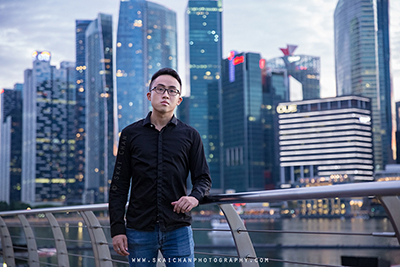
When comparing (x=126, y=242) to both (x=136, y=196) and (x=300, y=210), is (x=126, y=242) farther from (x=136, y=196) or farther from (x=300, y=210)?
(x=300, y=210)

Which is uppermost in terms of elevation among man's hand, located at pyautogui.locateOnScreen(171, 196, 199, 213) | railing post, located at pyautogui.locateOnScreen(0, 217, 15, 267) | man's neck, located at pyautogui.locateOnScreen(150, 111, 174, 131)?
man's neck, located at pyautogui.locateOnScreen(150, 111, 174, 131)

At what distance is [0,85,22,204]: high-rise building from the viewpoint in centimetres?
16112

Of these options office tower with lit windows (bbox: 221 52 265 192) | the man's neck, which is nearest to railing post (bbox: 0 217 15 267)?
the man's neck

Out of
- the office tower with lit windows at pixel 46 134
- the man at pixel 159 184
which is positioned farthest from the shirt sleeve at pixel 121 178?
the office tower with lit windows at pixel 46 134

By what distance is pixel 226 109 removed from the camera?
153 m

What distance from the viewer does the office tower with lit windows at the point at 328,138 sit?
131875 mm

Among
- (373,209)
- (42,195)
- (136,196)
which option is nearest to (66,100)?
(42,195)

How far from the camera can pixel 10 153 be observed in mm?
168375

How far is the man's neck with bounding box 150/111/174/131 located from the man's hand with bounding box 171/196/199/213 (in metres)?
0.42

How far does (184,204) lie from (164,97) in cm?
58

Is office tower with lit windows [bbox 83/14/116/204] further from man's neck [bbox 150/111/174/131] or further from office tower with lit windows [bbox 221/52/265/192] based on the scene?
man's neck [bbox 150/111/174/131]

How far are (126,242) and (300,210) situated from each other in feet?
430

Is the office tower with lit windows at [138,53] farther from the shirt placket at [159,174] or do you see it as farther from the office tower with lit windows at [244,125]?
the shirt placket at [159,174]

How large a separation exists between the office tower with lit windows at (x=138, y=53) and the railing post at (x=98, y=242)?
5605 inches
